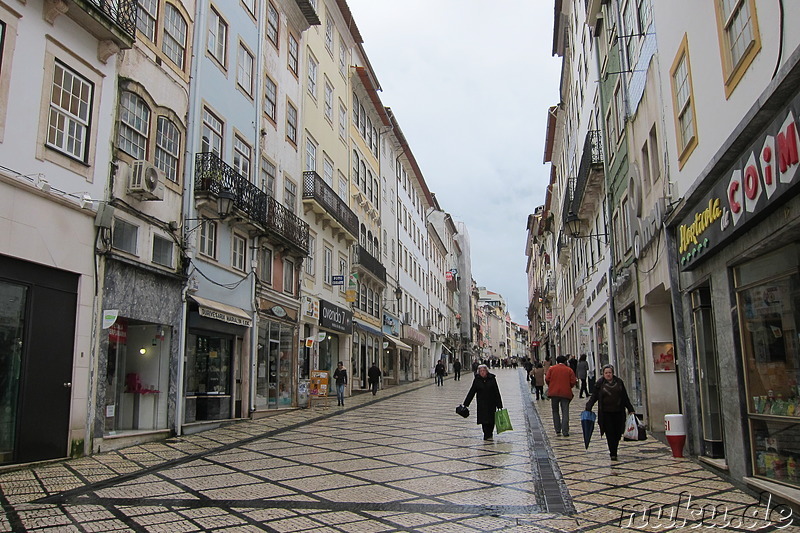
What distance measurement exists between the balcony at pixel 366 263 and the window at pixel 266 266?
32.5 feet

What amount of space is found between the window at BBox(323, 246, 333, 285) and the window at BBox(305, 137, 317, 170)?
3473mm

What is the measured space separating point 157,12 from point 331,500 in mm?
11401

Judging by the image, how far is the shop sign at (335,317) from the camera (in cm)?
2389

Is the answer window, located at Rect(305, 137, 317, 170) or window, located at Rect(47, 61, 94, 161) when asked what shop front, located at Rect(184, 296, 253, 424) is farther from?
window, located at Rect(305, 137, 317, 170)

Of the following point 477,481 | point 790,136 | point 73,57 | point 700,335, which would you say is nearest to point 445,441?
point 477,481

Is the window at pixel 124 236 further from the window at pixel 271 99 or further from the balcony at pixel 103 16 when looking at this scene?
the window at pixel 271 99

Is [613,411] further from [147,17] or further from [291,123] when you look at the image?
[291,123]

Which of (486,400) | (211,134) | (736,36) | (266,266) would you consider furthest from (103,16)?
(486,400)

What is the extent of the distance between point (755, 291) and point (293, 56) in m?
18.9

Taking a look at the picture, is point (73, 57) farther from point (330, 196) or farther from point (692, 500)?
point (330, 196)

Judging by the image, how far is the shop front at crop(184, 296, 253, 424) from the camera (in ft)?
47.8

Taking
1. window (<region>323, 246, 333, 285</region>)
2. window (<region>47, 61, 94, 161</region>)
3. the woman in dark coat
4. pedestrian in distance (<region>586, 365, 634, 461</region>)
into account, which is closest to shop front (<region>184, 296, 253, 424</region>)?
window (<region>47, 61, 94, 161</region>)

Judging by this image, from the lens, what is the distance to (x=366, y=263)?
3047cm

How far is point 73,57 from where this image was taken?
34.7 ft
